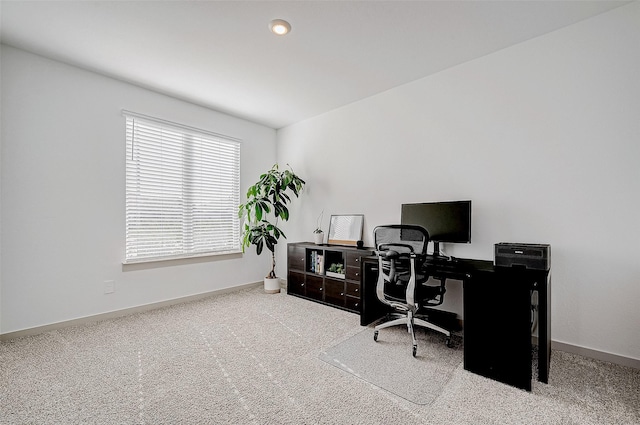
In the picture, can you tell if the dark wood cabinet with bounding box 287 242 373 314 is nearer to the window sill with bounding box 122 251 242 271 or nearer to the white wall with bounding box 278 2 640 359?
the white wall with bounding box 278 2 640 359

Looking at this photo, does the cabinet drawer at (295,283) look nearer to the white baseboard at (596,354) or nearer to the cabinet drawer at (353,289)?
the cabinet drawer at (353,289)

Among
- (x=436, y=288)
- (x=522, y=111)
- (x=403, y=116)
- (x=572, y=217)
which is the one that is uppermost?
(x=403, y=116)

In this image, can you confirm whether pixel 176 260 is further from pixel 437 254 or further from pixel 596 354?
pixel 596 354

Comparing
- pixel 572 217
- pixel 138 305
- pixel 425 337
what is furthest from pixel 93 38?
pixel 572 217

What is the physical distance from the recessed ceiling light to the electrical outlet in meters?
3.15

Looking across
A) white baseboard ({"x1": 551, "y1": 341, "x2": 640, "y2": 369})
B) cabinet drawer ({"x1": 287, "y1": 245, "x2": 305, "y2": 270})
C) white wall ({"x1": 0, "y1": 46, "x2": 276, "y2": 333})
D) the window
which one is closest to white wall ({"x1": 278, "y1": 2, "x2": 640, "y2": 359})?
white baseboard ({"x1": 551, "y1": 341, "x2": 640, "y2": 369})

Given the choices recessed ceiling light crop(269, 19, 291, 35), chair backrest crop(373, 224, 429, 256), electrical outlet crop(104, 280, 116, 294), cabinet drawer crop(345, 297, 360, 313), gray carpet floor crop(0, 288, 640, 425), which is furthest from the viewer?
cabinet drawer crop(345, 297, 360, 313)

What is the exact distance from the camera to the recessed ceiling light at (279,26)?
2.31 m

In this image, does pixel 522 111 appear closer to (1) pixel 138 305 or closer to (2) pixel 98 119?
(2) pixel 98 119

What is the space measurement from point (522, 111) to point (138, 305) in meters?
4.60

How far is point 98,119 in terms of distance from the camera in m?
3.17

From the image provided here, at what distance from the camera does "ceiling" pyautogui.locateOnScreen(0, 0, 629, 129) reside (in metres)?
2.18

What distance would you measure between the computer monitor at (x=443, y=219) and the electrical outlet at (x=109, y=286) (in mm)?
3376

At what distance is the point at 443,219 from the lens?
112 inches
